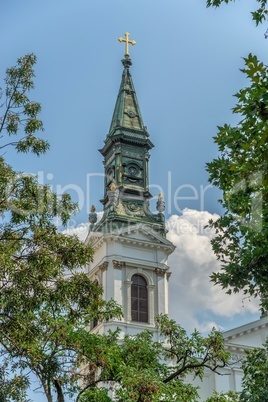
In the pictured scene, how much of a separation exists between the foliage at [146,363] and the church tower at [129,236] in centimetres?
1721

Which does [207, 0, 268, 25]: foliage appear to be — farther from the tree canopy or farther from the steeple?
the steeple

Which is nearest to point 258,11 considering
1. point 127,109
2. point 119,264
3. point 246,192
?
point 246,192

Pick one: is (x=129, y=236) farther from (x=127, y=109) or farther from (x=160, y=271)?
(x=127, y=109)

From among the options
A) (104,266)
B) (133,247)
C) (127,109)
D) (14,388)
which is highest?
(127,109)

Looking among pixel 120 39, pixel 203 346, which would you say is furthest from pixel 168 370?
pixel 120 39

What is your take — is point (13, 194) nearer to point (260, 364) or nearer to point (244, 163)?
point (244, 163)

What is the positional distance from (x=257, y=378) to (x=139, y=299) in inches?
869

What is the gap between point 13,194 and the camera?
17.5 metres

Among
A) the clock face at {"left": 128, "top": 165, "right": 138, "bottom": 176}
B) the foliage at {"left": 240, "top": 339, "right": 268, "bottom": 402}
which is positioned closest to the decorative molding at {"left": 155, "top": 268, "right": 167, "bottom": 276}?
the clock face at {"left": 128, "top": 165, "right": 138, "bottom": 176}

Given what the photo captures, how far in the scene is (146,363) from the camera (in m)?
22.9

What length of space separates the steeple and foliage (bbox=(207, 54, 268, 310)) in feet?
96.9

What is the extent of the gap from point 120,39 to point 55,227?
38.5 meters

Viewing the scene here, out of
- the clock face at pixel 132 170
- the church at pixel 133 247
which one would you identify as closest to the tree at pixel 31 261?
the church at pixel 133 247

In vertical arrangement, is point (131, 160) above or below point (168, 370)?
above
